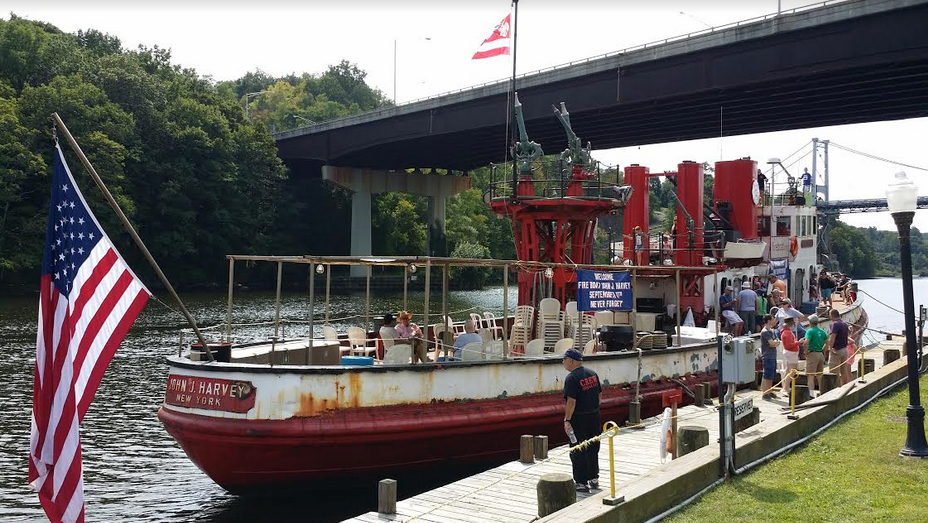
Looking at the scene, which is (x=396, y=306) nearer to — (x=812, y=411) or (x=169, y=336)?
(x=169, y=336)

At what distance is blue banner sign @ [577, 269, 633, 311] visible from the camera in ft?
53.3

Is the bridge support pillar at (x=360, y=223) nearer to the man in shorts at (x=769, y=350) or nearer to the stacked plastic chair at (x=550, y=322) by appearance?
the stacked plastic chair at (x=550, y=322)

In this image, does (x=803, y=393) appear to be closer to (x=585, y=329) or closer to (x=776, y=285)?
(x=585, y=329)

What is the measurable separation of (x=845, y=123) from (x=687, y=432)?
44291mm

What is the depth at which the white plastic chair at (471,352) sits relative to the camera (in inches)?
624

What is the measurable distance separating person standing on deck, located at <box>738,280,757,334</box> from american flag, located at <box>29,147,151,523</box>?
16.2 meters

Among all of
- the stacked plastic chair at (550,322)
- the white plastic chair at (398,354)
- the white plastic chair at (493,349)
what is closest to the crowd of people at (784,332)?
the stacked plastic chair at (550,322)

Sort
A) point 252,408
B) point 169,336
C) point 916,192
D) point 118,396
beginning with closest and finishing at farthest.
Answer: point 916,192, point 252,408, point 118,396, point 169,336

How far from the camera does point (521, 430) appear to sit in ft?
51.9

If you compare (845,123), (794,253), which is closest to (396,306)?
(845,123)

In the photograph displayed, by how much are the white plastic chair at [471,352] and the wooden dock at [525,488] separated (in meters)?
2.61

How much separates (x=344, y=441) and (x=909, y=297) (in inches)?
321

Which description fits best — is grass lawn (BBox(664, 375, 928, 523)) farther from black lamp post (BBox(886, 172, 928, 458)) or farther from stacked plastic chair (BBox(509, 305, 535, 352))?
→ stacked plastic chair (BBox(509, 305, 535, 352))

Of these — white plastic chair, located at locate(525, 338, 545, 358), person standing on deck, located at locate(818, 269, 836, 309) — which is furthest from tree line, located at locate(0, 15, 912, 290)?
white plastic chair, located at locate(525, 338, 545, 358)
